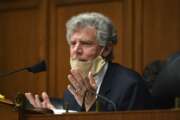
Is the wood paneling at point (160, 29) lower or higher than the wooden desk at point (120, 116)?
higher

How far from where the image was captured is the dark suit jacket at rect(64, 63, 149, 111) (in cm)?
325

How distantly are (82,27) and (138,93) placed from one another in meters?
0.62

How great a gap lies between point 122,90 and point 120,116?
3.02ft

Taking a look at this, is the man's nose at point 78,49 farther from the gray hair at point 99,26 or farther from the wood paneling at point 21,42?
the wood paneling at point 21,42

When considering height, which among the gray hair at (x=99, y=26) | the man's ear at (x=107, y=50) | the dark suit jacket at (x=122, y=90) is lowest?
the dark suit jacket at (x=122, y=90)

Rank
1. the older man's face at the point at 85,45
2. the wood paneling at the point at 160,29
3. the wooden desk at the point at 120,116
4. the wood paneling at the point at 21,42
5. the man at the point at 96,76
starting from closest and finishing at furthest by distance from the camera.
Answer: the wooden desk at the point at 120,116 < the man at the point at 96,76 < the older man's face at the point at 85,45 < the wood paneling at the point at 160,29 < the wood paneling at the point at 21,42

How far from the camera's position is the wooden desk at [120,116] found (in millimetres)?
2391

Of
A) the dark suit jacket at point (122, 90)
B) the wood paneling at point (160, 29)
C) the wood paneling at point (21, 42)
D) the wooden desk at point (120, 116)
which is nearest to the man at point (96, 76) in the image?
the dark suit jacket at point (122, 90)

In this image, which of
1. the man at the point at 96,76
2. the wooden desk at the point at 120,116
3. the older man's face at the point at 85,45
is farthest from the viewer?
the older man's face at the point at 85,45

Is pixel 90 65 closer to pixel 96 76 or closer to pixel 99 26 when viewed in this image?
pixel 96 76

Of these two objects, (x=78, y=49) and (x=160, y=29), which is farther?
(x=160, y=29)

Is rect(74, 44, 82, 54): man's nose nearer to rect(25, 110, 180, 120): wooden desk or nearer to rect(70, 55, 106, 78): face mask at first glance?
rect(70, 55, 106, 78): face mask

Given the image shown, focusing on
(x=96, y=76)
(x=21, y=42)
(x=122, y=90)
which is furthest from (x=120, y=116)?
(x=21, y=42)

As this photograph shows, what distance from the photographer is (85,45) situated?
3693 millimetres
